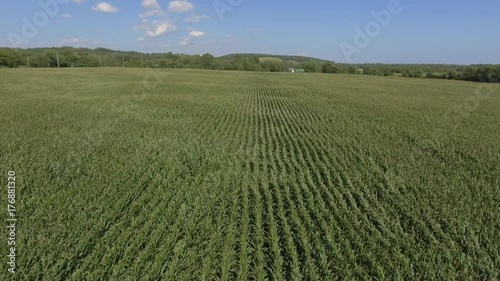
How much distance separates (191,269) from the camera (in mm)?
5035

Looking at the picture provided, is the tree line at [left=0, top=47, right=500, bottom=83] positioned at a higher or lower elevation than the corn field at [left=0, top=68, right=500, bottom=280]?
higher

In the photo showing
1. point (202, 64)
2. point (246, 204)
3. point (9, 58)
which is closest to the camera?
point (246, 204)

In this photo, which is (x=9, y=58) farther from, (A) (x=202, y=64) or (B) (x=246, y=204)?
(B) (x=246, y=204)

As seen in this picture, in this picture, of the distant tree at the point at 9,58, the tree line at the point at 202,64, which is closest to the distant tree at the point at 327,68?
the tree line at the point at 202,64

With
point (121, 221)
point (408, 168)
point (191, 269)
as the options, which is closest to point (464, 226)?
point (408, 168)

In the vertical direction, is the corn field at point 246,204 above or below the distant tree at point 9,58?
below

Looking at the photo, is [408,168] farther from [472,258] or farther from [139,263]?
[139,263]

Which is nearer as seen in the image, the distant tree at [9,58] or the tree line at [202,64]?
the distant tree at [9,58]

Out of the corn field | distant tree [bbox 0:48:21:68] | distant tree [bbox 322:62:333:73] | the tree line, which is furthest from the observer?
distant tree [bbox 322:62:333:73]

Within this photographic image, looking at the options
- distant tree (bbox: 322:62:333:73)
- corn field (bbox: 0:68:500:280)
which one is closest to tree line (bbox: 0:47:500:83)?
distant tree (bbox: 322:62:333:73)

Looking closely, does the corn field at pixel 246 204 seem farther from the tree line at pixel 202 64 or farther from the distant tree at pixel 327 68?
the distant tree at pixel 327 68

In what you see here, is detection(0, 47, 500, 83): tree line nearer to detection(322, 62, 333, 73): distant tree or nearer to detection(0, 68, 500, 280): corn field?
detection(322, 62, 333, 73): distant tree

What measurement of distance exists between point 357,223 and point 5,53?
119m

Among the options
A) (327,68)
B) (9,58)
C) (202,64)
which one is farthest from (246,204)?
(202,64)
